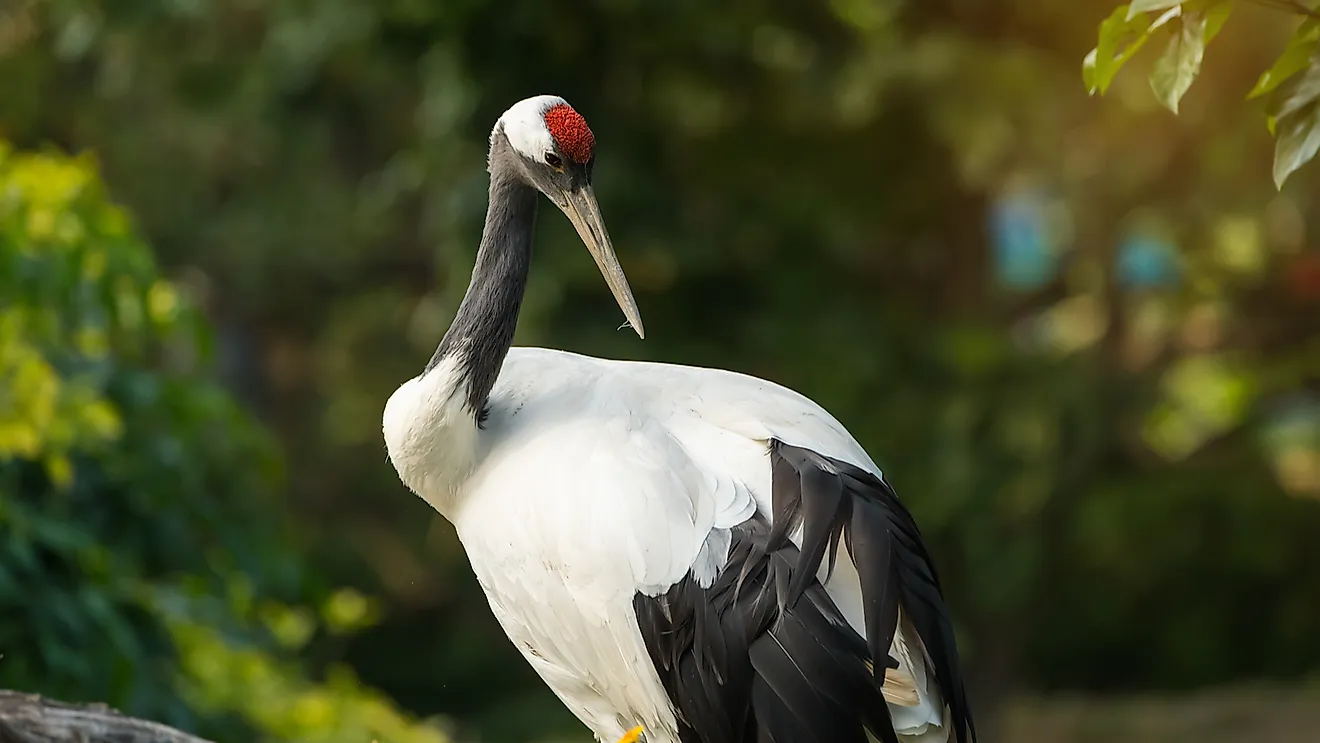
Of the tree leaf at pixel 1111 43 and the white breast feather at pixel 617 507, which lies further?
the white breast feather at pixel 617 507

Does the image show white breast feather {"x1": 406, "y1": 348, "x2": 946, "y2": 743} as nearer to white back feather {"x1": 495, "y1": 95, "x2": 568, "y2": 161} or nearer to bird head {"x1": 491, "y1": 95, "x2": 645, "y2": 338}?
bird head {"x1": 491, "y1": 95, "x2": 645, "y2": 338}

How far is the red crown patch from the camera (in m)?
2.63

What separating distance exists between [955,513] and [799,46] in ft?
5.40

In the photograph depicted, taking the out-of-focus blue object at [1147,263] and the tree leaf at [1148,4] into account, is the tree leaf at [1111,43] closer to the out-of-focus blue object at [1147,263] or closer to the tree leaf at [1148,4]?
the tree leaf at [1148,4]

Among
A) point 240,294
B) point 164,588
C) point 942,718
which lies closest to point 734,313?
point 164,588

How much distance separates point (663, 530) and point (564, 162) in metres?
0.66

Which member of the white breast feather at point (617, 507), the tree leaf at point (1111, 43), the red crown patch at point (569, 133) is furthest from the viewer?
the red crown patch at point (569, 133)

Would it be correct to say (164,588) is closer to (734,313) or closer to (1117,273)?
(734,313)

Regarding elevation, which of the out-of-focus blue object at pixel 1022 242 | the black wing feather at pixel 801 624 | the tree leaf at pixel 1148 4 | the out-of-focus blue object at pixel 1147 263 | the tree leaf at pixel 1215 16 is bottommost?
the black wing feather at pixel 801 624

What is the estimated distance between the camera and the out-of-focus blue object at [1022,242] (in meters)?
7.06

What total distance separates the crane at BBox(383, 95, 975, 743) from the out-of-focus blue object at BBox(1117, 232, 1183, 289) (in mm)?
3744

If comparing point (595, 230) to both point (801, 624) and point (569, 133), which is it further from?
point (801, 624)

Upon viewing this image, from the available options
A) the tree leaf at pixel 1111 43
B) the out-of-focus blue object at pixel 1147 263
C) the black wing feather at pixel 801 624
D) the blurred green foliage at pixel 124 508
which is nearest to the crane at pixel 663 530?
the black wing feather at pixel 801 624

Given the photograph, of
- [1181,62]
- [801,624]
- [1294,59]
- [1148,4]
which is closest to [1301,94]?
[1294,59]
